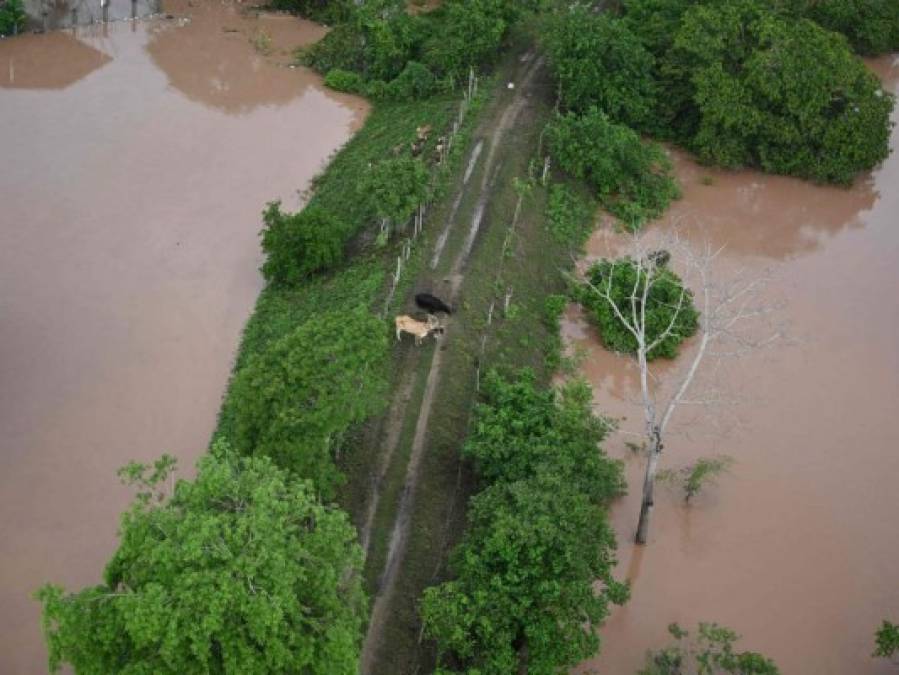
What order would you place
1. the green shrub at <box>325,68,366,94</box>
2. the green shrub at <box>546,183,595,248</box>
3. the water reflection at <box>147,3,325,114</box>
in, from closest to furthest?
the green shrub at <box>546,183,595,248</box> → the water reflection at <box>147,3,325,114</box> → the green shrub at <box>325,68,366,94</box>

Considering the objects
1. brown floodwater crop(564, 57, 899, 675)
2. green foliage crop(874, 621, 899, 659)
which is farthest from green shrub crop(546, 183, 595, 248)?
green foliage crop(874, 621, 899, 659)

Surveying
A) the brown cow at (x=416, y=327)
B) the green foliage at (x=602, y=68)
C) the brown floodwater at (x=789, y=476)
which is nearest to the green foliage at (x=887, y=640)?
the brown floodwater at (x=789, y=476)

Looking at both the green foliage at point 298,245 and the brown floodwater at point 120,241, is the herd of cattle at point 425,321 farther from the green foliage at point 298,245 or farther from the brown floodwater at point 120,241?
the brown floodwater at point 120,241

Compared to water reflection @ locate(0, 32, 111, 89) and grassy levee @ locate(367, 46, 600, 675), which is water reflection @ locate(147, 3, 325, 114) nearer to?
water reflection @ locate(0, 32, 111, 89)

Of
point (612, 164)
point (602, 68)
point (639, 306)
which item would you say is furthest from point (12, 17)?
point (639, 306)

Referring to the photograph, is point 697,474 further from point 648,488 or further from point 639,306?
point 639,306

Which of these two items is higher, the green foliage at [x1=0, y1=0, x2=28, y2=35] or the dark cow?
the green foliage at [x1=0, y1=0, x2=28, y2=35]
